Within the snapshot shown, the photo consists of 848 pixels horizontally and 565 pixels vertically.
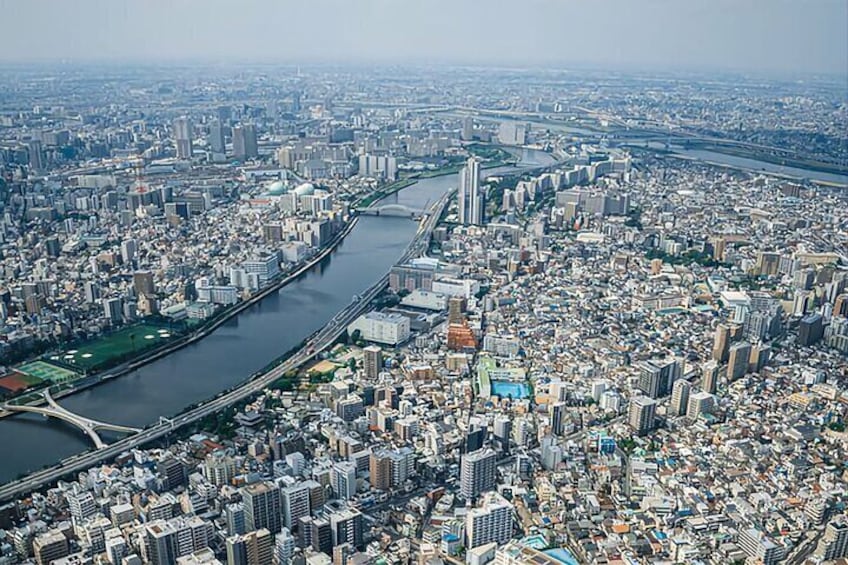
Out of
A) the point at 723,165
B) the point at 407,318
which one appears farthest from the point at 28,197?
the point at 723,165

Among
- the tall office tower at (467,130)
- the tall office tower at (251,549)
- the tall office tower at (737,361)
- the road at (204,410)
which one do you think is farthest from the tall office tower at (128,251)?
the tall office tower at (467,130)

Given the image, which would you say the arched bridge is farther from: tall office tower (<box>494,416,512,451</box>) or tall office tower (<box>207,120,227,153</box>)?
tall office tower (<box>494,416,512,451</box>)

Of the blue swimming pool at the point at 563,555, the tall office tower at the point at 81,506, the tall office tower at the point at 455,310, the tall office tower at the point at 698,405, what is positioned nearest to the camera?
the blue swimming pool at the point at 563,555

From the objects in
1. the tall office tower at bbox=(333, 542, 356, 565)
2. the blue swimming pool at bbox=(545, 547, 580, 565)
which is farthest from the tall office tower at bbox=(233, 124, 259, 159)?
the blue swimming pool at bbox=(545, 547, 580, 565)

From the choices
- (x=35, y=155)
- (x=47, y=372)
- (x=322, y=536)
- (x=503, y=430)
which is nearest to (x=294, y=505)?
(x=322, y=536)

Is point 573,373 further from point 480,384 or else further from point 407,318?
point 407,318

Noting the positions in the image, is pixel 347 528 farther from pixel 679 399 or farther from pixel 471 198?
pixel 471 198

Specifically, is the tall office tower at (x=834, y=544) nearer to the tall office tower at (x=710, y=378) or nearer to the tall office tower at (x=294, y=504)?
the tall office tower at (x=710, y=378)
